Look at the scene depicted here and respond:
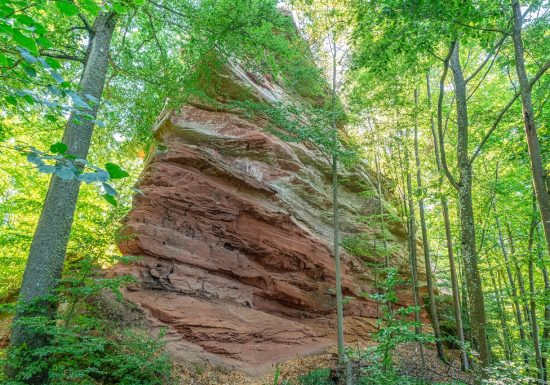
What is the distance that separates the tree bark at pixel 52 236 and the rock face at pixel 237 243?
2860 mm

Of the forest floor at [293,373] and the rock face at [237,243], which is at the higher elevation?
the rock face at [237,243]

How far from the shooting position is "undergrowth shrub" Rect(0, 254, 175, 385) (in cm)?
464

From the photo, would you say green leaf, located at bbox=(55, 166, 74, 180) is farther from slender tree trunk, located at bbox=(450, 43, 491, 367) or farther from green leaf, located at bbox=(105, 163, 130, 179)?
slender tree trunk, located at bbox=(450, 43, 491, 367)

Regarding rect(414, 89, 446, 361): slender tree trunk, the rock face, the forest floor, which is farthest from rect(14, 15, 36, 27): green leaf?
rect(414, 89, 446, 361): slender tree trunk

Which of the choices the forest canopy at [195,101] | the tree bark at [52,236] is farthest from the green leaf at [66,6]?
the tree bark at [52,236]

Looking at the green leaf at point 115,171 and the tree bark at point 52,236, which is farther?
the tree bark at point 52,236

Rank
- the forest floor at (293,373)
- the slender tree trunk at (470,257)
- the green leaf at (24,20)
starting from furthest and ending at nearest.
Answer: the forest floor at (293,373), the slender tree trunk at (470,257), the green leaf at (24,20)

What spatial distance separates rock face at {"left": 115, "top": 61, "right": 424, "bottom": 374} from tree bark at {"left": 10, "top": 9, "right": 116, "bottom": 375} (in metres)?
2.86

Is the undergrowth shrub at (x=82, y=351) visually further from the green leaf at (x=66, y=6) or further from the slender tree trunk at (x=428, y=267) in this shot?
the slender tree trunk at (x=428, y=267)

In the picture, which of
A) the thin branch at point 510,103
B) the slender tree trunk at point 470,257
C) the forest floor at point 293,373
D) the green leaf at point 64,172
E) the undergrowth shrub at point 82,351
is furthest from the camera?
the forest floor at point 293,373

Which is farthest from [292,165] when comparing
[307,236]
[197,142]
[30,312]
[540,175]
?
[30,312]

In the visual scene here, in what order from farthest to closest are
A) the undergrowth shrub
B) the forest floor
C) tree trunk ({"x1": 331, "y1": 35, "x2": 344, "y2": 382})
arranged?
tree trunk ({"x1": 331, "y1": 35, "x2": 344, "y2": 382}) < the forest floor < the undergrowth shrub

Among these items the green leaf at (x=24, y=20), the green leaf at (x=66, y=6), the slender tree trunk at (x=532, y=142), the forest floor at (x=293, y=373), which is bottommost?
the forest floor at (x=293, y=373)

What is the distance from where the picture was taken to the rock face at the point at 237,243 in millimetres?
8648
